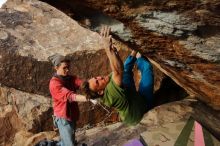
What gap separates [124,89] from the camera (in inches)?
284

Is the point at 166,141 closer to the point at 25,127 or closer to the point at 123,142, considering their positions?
the point at 123,142

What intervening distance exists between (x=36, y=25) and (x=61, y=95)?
402cm

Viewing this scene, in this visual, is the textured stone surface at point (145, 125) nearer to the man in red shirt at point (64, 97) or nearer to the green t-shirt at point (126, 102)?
the green t-shirt at point (126, 102)

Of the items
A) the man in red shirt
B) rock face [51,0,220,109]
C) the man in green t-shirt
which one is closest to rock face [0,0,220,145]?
rock face [51,0,220,109]

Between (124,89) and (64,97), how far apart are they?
3.77 ft

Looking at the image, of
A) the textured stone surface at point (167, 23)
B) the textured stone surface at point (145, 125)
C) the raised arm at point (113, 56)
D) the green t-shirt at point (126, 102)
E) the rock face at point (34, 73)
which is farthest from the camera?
the rock face at point (34, 73)

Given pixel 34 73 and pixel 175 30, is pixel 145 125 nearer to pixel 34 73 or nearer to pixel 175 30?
pixel 34 73

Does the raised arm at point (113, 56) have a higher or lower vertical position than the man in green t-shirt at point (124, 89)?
higher

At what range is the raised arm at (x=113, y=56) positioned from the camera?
17.7 ft

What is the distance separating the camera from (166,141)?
6.70 metres

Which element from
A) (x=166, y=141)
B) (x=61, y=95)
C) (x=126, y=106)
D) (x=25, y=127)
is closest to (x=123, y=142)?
(x=126, y=106)

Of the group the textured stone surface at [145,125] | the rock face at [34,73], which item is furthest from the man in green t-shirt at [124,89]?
the rock face at [34,73]

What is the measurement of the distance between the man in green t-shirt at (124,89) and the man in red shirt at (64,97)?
10.6 inches

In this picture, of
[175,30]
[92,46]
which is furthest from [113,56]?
[92,46]
